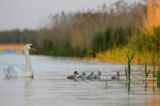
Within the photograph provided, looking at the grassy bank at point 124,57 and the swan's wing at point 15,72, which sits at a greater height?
the grassy bank at point 124,57

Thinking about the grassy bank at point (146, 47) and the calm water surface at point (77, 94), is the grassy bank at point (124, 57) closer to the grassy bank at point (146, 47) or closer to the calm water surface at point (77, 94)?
the grassy bank at point (146, 47)

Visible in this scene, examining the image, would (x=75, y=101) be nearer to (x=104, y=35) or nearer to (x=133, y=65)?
(x=133, y=65)

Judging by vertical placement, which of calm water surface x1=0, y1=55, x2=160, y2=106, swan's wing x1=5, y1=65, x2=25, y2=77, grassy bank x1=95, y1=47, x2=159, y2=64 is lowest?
calm water surface x1=0, y1=55, x2=160, y2=106

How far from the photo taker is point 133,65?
918 inches

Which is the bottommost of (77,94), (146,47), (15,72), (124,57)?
(77,94)

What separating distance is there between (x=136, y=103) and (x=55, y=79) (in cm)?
650

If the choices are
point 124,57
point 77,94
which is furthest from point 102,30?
point 77,94

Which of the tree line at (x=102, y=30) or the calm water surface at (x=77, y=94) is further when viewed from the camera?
the tree line at (x=102, y=30)

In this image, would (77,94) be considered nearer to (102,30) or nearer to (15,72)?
(15,72)

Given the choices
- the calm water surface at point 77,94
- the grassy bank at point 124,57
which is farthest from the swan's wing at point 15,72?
the grassy bank at point 124,57

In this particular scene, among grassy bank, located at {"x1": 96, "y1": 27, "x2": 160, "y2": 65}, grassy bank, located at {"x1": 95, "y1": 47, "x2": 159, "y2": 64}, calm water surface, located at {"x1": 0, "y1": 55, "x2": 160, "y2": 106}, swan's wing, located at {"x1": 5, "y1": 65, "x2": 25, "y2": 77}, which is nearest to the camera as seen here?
calm water surface, located at {"x1": 0, "y1": 55, "x2": 160, "y2": 106}

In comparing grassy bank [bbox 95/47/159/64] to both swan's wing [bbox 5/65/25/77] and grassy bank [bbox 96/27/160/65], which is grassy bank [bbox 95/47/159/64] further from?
swan's wing [bbox 5/65/25/77]

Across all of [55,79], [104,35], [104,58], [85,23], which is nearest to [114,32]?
[104,35]

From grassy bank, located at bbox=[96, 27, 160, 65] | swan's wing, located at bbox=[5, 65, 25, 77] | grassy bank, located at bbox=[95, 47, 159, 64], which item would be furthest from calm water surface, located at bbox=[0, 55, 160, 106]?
grassy bank, located at bbox=[95, 47, 159, 64]
